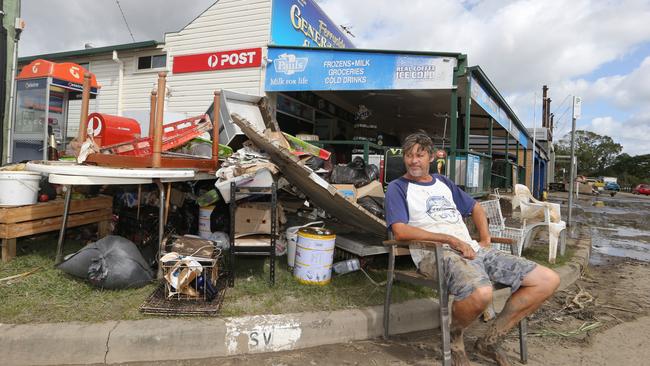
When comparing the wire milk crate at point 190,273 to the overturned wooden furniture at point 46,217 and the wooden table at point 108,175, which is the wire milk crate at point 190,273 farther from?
the overturned wooden furniture at point 46,217

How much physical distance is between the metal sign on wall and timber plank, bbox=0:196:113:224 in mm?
4860

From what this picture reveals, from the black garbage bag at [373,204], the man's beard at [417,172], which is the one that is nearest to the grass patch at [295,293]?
the black garbage bag at [373,204]

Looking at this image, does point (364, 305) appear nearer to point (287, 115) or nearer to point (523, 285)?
point (523, 285)

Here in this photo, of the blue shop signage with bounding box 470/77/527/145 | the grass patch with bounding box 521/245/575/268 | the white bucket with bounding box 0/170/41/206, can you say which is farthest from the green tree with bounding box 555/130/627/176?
the white bucket with bounding box 0/170/41/206

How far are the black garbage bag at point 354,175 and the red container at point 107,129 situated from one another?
3.10 metres

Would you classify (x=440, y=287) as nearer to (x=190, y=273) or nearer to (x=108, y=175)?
(x=190, y=273)

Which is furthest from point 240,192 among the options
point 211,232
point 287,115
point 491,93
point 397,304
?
point 491,93

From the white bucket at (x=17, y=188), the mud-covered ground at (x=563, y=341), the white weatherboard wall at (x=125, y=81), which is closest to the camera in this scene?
the mud-covered ground at (x=563, y=341)

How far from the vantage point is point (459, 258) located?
2.82 meters

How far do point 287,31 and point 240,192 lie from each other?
7.10 meters

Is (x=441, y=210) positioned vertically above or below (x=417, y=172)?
below

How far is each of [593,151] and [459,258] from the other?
89.4 metres

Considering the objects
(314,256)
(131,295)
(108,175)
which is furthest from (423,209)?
(108,175)

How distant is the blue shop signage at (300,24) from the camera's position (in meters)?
9.34
